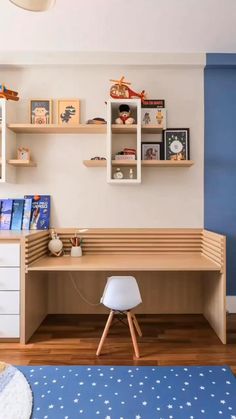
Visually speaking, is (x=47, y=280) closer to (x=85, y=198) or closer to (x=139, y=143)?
(x=85, y=198)

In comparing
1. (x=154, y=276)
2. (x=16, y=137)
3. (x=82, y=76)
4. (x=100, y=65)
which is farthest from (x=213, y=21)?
(x=154, y=276)

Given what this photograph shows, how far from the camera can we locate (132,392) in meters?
1.67

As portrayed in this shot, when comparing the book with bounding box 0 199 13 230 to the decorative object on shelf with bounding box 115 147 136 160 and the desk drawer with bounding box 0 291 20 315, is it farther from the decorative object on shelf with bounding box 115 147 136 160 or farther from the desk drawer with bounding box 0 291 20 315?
the decorative object on shelf with bounding box 115 147 136 160

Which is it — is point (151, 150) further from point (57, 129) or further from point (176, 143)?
point (57, 129)

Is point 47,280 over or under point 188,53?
under

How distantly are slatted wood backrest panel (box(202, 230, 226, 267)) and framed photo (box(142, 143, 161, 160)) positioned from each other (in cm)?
87

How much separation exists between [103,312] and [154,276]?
24.4 inches

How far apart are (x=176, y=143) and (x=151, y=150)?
9.9 inches

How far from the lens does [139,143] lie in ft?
8.63

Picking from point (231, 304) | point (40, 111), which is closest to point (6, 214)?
point (40, 111)

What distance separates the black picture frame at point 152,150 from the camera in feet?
9.40

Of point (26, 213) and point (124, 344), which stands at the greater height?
point (26, 213)

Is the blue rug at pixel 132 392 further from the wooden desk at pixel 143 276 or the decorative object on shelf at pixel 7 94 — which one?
the decorative object on shelf at pixel 7 94

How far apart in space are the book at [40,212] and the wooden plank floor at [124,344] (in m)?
0.90
